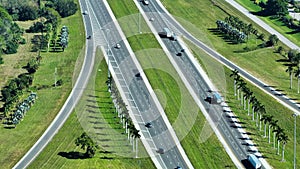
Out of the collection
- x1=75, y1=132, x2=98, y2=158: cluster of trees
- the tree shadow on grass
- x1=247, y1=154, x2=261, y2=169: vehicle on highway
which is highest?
x1=75, y1=132, x2=98, y2=158: cluster of trees

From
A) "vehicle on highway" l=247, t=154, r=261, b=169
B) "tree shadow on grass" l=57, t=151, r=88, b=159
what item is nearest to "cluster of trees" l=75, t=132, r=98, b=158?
"tree shadow on grass" l=57, t=151, r=88, b=159

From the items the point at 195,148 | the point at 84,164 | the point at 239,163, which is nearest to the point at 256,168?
the point at 239,163

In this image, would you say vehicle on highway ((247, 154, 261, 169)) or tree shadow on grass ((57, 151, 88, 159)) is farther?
tree shadow on grass ((57, 151, 88, 159))

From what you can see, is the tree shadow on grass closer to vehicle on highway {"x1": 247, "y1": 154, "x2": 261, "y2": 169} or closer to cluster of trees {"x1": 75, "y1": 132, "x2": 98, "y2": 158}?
cluster of trees {"x1": 75, "y1": 132, "x2": 98, "y2": 158}

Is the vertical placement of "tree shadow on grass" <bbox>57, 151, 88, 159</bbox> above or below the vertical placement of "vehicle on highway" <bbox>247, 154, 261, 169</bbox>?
above

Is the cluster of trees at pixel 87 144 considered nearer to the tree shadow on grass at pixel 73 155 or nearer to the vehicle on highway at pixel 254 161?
the tree shadow on grass at pixel 73 155

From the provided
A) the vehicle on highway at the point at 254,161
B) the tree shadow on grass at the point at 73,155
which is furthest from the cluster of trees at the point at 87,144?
the vehicle on highway at the point at 254,161
